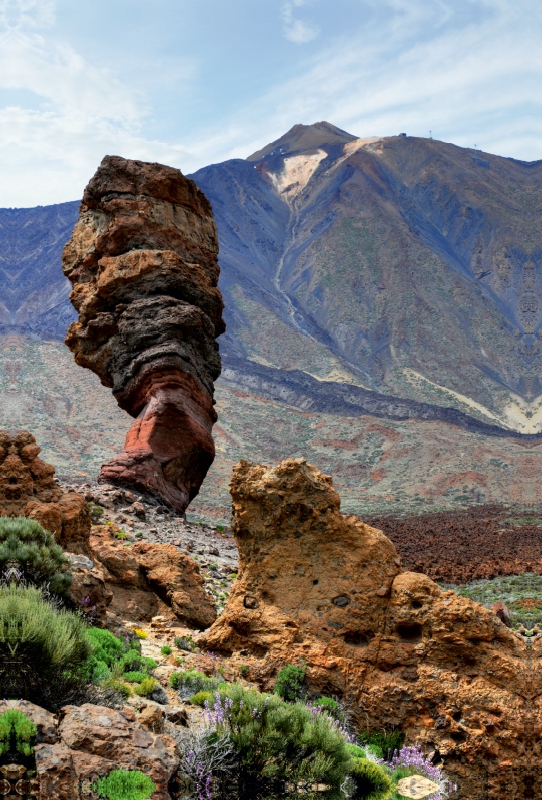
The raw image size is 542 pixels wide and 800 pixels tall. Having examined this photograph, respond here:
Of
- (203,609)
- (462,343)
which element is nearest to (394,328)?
(462,343)

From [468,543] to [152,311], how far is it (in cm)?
1610

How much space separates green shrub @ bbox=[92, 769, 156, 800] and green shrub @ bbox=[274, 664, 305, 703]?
299 centimetres

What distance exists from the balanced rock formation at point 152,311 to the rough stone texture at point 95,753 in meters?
14.4

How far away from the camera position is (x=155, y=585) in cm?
1066

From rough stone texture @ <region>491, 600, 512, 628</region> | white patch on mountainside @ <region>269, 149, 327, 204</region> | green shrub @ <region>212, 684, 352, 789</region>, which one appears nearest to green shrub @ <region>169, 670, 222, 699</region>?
green shrub @ <region>212, 684, 352, 789</region>

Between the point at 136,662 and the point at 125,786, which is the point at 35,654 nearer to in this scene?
the point at 125,786

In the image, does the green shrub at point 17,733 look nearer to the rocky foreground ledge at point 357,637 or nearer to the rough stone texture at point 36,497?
the rocky foreground ledge at point 357,637

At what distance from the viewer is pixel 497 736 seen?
6.38 meters

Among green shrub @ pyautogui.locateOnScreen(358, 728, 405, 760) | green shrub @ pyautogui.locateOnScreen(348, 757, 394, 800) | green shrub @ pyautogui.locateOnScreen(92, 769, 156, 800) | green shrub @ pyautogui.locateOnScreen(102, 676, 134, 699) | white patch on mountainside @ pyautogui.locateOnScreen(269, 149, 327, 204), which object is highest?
white patch on mountainside @ pyautogui.locateOnScreen(269, 149, 327, 204)

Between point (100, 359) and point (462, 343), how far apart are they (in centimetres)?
8583

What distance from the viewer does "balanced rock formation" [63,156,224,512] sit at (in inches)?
780

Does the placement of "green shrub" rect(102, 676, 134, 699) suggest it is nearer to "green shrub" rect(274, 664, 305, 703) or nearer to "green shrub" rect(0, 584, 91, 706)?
"green shrub" rect(0, 584, 91, 706)

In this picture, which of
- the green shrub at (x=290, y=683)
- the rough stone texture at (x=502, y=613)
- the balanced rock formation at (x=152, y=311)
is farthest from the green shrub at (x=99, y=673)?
the balanced rock formation at (x=152, y=311)

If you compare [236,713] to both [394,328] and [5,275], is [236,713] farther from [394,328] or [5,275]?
[5,275]
